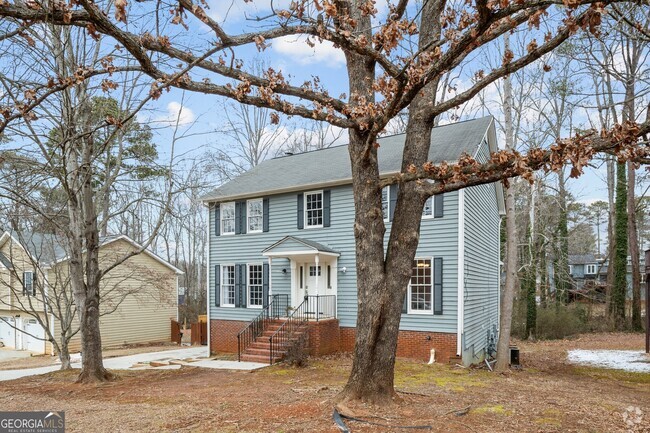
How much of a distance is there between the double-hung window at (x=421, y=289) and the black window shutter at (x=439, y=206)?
127 centimetres

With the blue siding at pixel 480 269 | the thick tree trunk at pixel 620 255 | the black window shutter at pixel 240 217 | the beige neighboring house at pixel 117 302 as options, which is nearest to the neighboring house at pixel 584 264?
the thick tree trunk at pixel 620 255

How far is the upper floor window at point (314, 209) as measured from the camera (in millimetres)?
15305

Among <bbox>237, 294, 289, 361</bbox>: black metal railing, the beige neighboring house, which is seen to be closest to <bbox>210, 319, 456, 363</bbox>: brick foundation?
<bbox>237, 294, 289, 361</bbox>: black metal railing

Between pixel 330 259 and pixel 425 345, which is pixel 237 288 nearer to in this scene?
pixel 330 259

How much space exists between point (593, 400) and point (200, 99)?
384 inches

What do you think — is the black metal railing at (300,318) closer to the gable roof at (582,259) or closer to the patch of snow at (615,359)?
the patch of snow at (615,359)

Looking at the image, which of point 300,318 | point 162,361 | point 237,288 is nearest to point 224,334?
point 237,288

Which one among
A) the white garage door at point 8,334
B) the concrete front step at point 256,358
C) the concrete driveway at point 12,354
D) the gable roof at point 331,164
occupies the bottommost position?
the concrete driveway at point 12,354

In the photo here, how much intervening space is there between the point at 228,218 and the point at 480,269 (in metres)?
8.75

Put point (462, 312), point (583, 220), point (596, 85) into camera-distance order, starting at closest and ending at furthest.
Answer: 1. point (462, 312)
2. point (596, 85)
3. point (583, 220)

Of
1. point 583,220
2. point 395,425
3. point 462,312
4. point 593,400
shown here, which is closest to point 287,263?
point 462,312

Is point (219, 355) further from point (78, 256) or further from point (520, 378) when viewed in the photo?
point (520, 378)

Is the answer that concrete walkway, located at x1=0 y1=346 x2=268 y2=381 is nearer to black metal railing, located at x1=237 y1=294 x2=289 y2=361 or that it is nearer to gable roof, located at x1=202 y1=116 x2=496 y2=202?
black metal railing, located at x1=237 y1=294 x2=289 y2=361

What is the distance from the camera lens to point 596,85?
21328mm
